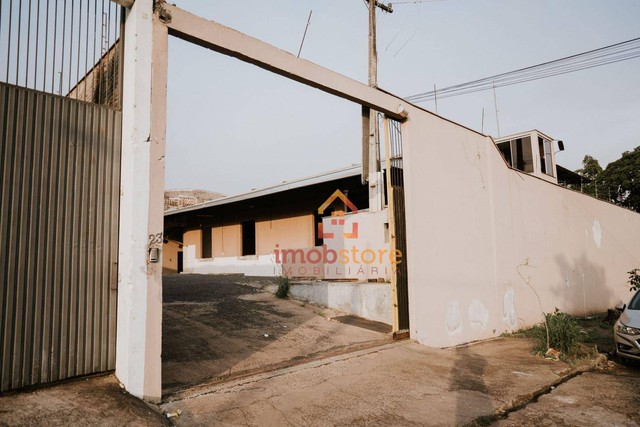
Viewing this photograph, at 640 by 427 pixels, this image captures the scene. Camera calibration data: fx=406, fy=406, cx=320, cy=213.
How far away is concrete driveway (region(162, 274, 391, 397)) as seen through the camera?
477 centimetres

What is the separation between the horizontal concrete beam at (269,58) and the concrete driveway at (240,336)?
366cm

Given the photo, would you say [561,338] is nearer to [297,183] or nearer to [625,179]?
[297,183]

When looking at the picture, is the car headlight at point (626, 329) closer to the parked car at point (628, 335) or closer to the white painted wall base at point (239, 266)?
the parked car at point (628, 335)

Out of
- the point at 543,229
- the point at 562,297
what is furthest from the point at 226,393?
the point at 562,297

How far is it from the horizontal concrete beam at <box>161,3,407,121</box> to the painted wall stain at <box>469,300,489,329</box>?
3916 mm

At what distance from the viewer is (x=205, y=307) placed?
771 cm

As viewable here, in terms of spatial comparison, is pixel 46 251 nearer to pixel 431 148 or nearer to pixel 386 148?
pixel 386 148

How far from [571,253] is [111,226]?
496 inches

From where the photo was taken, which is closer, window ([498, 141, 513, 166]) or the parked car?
the parked car

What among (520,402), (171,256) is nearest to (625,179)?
(171,256)

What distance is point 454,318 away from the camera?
23.8ft

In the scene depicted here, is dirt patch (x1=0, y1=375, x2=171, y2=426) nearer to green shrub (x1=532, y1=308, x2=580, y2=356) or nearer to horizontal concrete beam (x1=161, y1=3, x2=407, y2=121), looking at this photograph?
horizontal concrete beam (x1=161, y1=3, x2=407, y2=121)

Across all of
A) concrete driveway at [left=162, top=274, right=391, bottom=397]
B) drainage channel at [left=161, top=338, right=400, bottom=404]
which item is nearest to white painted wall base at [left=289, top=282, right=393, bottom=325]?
concrete driveway at [left=162, top=274, right=391, bottom=397]

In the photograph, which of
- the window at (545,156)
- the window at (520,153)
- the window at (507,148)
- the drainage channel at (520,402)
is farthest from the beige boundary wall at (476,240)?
the window at (507,148)
